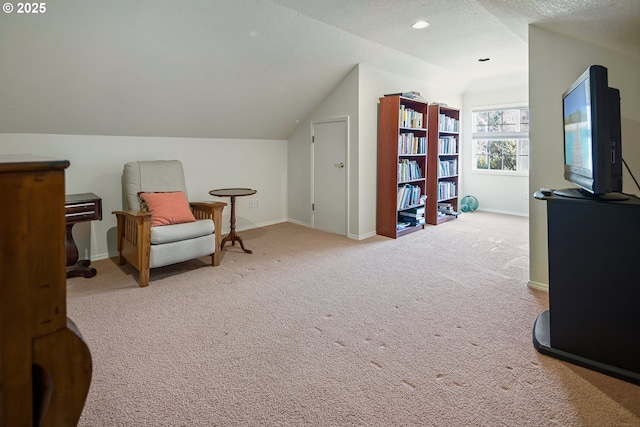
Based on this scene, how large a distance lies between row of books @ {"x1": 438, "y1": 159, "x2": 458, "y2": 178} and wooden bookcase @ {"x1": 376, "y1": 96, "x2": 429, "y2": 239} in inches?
21.1

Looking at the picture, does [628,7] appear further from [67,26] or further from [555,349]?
[67,26]

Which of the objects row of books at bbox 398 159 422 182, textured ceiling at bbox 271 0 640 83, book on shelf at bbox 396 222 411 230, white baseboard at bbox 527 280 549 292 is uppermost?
textured ceiling at bbox 271 0 640 83

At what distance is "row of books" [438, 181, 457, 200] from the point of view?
5684 mm

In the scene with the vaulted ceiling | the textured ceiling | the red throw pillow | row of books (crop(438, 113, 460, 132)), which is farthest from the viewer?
row of books (crop(438, 113, 460, 132))

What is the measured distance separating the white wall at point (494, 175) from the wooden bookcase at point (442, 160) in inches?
25.0

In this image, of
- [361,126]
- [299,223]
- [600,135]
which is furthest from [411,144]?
[600,135]

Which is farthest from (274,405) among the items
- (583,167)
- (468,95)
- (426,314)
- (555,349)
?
(468,95)

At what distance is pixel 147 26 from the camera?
2922 millimetres

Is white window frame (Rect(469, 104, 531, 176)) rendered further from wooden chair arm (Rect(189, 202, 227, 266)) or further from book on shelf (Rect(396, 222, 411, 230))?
wooden chair arm (Rect(189, 202, 227, 266))

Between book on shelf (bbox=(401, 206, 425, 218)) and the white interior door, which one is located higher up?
the white interior door

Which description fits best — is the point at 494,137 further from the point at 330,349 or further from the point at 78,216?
the point at 78,216

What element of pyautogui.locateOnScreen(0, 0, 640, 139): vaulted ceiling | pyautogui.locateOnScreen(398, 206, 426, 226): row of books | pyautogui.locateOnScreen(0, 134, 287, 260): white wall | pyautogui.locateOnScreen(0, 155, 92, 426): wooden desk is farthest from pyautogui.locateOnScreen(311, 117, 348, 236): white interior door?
pyautogui.locateOnScreen(0, 155, 92, 426): wooden desk

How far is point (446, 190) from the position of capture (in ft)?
19.1

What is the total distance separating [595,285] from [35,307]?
7.54ft
